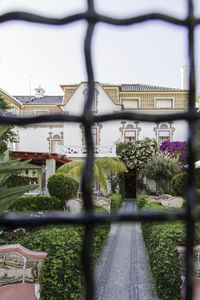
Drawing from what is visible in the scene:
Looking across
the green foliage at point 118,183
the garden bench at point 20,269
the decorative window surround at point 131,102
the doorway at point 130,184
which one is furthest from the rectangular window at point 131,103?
the garden bench at point 20,269

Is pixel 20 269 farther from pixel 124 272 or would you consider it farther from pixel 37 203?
pixel 37 203

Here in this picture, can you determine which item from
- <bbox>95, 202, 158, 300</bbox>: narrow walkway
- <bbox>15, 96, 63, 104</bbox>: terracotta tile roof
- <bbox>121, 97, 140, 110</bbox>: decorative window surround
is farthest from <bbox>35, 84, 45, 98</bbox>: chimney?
<bbox>95, 202, 158, 300</bbox>: narrow walkway

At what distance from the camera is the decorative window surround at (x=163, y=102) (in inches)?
717

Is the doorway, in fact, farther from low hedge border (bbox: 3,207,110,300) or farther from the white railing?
low hedge border (bbox: 3,207,110,300)

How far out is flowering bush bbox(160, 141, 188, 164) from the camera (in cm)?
1645

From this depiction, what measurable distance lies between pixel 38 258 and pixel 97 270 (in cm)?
204

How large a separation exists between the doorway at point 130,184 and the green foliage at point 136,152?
83 cm

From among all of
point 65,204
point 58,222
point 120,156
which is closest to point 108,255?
point 65,204

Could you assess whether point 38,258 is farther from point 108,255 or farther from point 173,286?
point 108,255

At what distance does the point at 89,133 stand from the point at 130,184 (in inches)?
692

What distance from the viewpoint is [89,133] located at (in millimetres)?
413

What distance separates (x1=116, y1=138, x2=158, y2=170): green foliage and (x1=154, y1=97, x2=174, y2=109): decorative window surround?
8.37 ft

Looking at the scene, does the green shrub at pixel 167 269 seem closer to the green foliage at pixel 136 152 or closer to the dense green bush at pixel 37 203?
the dense green bush at pixel 37 203

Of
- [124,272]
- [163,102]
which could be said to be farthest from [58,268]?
[163,102]
